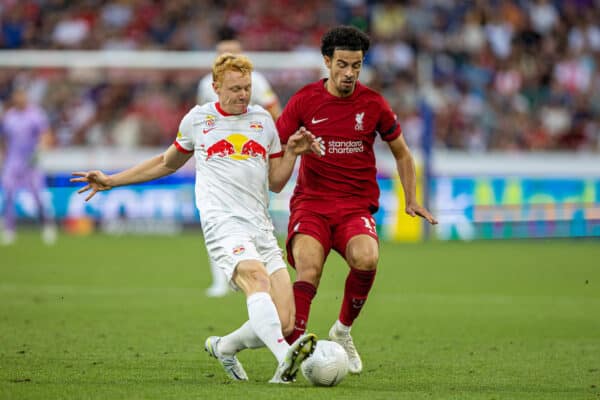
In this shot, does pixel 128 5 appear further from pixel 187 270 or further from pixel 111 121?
pixel 187 270

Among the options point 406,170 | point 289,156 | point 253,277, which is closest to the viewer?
point 253,277

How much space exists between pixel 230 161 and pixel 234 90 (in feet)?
1.51

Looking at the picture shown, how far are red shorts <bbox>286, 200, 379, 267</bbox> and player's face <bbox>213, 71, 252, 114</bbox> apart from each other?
102 centimetres

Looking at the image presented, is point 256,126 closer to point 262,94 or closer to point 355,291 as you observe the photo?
point 355,291

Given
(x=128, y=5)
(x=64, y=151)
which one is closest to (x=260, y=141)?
(x=64, y=151)

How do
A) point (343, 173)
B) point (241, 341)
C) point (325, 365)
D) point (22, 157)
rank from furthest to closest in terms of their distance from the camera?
point (22, 157), point (343, 173), point (241, 341), point (325, 365)

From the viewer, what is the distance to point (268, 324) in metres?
6.68

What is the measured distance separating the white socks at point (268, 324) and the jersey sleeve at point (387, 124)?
69.6 inches

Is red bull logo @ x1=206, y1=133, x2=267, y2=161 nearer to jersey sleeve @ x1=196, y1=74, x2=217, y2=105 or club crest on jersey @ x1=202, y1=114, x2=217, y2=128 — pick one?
club crest on jersey @ x1=202, y1=114, x2=217, y2=128

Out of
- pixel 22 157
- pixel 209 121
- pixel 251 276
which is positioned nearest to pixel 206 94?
pixel 209 121

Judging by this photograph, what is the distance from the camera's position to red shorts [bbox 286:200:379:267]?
25.2ft

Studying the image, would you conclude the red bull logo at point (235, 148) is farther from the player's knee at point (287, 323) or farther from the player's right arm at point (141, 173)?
the player's knee at point (287, 323)

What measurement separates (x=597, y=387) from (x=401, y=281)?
7687 mm

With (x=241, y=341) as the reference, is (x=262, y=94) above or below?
above
